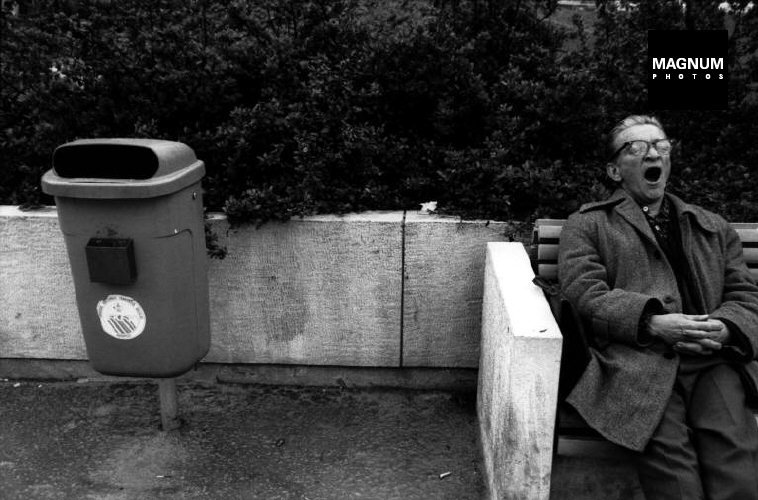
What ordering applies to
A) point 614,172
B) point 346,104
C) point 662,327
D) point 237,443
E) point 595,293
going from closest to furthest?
point 662,327
point 595,293
point 614,172
point 237,443
point 346,104

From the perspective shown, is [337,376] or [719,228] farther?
[337,376]

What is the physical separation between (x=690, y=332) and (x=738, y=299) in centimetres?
39

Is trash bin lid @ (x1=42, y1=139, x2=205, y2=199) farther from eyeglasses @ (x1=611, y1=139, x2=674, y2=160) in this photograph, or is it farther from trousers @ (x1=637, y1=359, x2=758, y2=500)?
trousers @ (x1=637, y1=359, x2=758, y2=500)

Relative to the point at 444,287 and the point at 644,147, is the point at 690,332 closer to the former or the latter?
the point at 644,147

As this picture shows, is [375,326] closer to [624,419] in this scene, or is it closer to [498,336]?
[498,336]

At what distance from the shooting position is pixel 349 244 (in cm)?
358

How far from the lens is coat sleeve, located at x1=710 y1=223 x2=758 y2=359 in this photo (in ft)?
8.57

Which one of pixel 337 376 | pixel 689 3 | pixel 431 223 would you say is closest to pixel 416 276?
pixel 431 223

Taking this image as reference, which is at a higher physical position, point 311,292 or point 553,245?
point 553,245

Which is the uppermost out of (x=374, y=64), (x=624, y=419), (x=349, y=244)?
(x=374, y=64)

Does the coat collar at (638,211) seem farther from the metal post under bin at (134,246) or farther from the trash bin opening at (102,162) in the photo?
the trash bin opening at (102,162)

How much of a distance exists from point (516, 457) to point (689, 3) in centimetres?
329

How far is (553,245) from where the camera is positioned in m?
3.13

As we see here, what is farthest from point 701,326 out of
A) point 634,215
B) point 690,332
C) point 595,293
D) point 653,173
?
point 653,173
